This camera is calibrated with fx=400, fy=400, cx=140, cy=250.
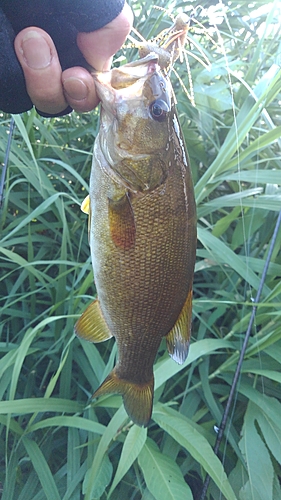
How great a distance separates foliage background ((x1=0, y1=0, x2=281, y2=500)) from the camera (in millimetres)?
1181

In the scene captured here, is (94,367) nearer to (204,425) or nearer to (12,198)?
(204,425)

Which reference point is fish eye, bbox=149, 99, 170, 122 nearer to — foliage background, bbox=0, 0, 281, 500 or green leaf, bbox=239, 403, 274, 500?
foliage background, bbox=0, 0, 281, 500

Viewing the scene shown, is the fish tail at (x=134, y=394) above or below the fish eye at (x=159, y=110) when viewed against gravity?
below

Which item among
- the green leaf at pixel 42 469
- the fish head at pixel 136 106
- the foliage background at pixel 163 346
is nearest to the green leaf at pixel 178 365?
the foliage background at pixel 163 346

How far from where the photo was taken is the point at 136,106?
0.88 m

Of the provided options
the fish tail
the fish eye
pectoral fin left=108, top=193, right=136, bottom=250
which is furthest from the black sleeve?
the fish tail

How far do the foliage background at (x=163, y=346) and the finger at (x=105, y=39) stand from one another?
0.88 ft

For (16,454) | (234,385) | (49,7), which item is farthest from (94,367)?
(49,7)

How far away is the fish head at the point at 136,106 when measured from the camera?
2.77 ft

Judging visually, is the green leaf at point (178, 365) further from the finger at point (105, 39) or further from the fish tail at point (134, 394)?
the finger at point (105, 39)

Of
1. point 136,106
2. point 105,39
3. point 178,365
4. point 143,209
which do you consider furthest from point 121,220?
point 178,365

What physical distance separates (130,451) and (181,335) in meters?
0.41

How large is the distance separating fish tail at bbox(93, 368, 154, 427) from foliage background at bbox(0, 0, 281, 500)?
0.70ft

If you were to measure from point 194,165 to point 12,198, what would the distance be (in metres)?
0.80
